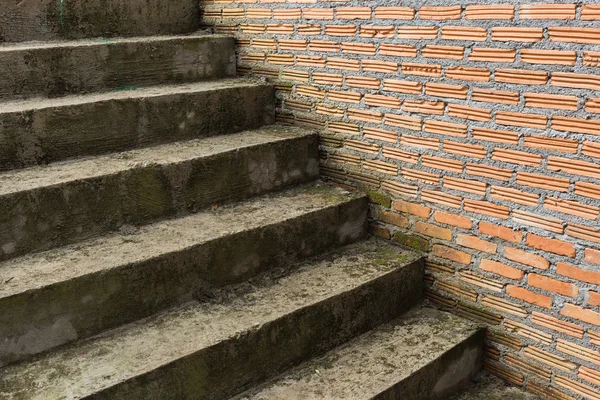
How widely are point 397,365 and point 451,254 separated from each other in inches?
23.8

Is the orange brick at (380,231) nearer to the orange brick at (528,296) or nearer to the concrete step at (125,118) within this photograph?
the orange brick at (528,296)

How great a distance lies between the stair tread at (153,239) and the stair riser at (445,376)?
0.86 meters

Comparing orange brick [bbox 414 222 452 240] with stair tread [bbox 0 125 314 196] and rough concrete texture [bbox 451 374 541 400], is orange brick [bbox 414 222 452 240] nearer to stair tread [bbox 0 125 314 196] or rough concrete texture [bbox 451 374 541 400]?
rough concrete texture [bbox 451 374 541 400]

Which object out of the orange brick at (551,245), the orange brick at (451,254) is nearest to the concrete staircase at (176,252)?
the orange brick at (451,254)

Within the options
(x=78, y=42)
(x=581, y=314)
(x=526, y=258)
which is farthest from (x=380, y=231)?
(x=78, y=42)

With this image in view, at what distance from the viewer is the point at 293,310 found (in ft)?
7.04

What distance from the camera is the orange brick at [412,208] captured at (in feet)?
8.31

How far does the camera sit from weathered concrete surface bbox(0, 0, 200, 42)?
283cm

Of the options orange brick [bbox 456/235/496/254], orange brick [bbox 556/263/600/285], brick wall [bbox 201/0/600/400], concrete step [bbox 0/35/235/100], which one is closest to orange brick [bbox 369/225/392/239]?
brick wall [bbox 201/0/600/400]

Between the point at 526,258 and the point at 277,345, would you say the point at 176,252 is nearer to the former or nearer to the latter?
the point at 277,345

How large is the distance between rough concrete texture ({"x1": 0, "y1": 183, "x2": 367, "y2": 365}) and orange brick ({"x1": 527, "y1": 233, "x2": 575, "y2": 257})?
0.85 metres

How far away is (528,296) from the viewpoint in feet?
7.34

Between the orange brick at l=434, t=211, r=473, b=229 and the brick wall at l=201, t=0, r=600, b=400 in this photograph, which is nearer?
the brick wall at l=201, t=0, r=600, b=400

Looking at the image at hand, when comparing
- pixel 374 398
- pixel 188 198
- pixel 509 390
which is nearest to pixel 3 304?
pixel 188 198
